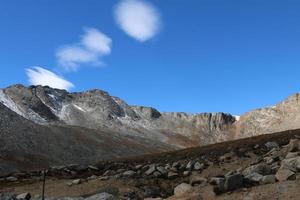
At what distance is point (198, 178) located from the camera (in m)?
25.6

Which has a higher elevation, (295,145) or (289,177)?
(295,145)

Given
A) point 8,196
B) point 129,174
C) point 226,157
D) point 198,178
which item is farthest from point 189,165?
point 8,196

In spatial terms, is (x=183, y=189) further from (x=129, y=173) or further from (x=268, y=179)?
(x=129, y=173)

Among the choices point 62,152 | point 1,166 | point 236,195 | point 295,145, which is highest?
point 62,152

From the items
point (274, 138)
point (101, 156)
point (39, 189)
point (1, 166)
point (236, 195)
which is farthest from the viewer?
point (101, 156)

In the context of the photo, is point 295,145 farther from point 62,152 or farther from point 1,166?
point 62,152

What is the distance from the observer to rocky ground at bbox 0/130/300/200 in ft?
70.9

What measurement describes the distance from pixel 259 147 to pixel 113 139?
161 metres

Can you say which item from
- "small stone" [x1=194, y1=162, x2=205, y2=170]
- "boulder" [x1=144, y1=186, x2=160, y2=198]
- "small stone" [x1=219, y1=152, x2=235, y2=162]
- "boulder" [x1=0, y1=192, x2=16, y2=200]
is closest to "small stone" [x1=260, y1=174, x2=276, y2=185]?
"boulder" [x1=144, y1=186, x2=160, y2=198]

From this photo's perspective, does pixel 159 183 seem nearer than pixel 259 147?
Yes

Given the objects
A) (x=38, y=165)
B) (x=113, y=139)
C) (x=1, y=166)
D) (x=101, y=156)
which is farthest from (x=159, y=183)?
(x=113, y=139)

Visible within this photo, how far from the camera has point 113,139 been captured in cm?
19350

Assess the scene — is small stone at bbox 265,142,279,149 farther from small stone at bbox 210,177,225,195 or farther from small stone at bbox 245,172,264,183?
small stone at bbox 210,177,225,195

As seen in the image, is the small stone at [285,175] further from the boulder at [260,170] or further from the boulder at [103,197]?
the boulder at [103,197]
